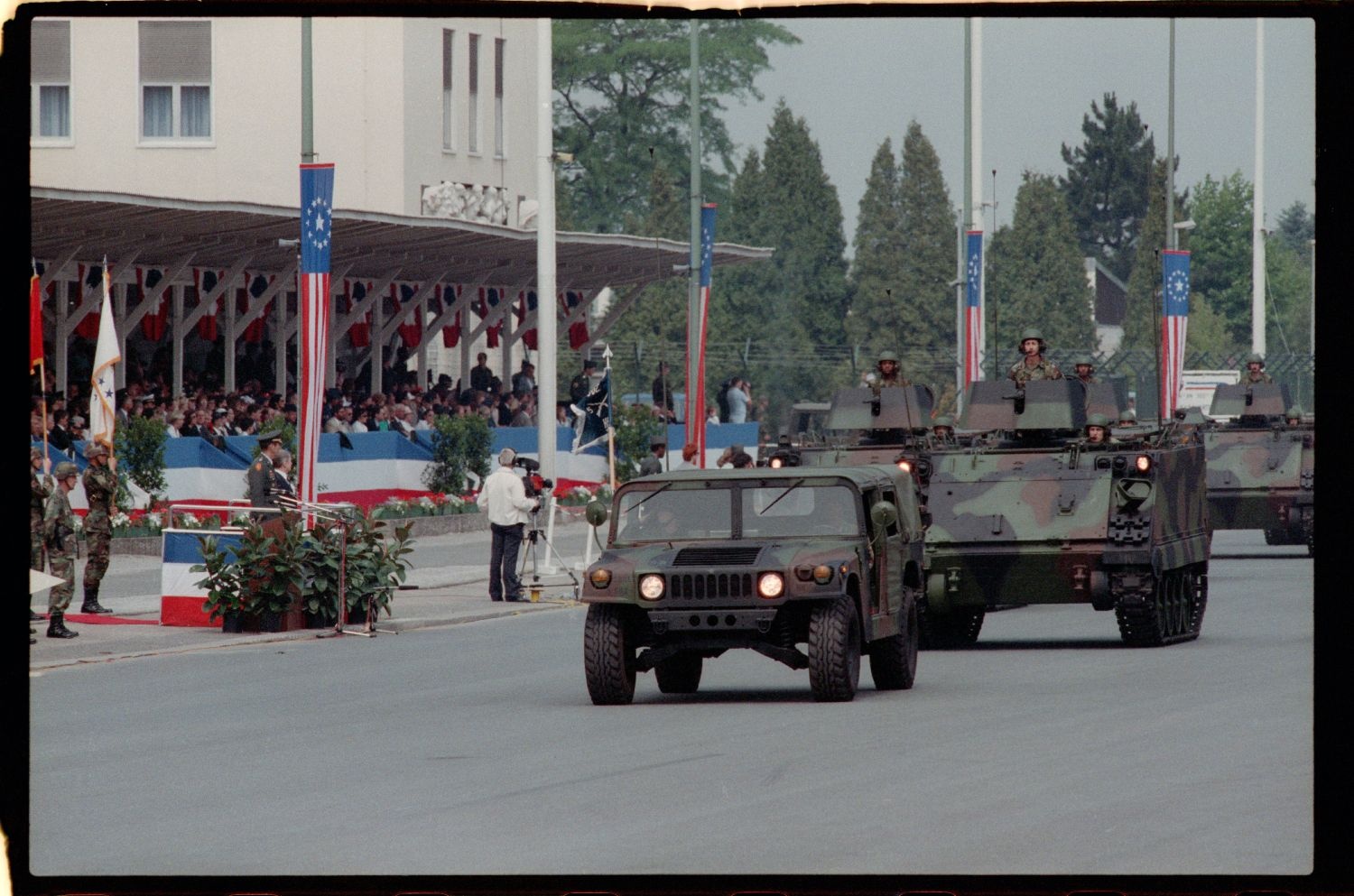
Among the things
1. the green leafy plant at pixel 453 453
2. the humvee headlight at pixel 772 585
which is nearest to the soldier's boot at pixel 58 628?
the humvee headlight at pixel 772 585

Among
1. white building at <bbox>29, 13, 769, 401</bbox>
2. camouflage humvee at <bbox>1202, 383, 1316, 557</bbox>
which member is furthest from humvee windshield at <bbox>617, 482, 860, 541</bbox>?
white building at <bbox>29, 13, 769, 401</bbox>

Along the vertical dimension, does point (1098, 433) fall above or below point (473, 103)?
below

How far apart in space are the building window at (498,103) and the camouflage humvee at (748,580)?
30.5 metres

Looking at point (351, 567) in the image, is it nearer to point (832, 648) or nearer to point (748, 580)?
point (748, 580)

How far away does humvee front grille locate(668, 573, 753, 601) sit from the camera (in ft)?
51.1

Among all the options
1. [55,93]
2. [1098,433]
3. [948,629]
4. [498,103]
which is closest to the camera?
[948,629]

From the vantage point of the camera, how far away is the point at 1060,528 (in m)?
20.8

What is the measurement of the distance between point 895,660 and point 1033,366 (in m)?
7.35

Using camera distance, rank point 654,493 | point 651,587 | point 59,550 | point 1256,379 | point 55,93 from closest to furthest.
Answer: point 651,587 < point 654,493 < point 59,550 < point 1256,379 < point 55,93

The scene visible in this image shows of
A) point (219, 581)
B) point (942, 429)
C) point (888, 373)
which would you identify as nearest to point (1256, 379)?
point (888, 373)

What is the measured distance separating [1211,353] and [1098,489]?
42155 millimetres
